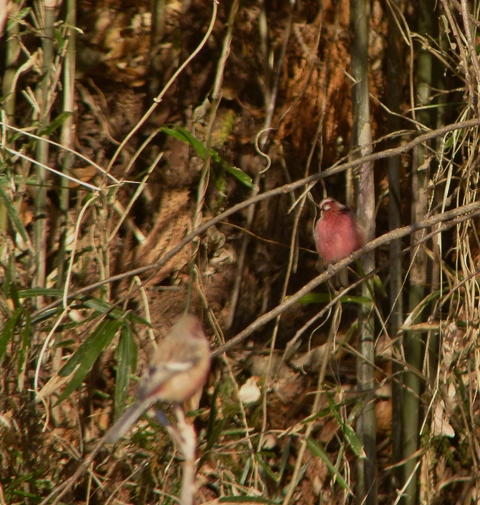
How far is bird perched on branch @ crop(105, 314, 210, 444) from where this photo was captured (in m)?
1.16

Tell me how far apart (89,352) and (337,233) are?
98 cm

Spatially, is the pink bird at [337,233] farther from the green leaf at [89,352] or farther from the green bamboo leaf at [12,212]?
the green bamboo leaf at [12,212]

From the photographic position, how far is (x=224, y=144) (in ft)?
9.46

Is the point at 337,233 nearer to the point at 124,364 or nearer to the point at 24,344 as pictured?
the point at 124,364

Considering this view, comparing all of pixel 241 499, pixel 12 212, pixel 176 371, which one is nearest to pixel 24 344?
pixel 12 212

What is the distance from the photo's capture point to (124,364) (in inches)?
83.7

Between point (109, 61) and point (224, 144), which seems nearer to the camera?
point (109, 61)

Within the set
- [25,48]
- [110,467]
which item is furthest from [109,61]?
[110,467]

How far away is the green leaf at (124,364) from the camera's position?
211cm

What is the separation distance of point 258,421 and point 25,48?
5.16ft

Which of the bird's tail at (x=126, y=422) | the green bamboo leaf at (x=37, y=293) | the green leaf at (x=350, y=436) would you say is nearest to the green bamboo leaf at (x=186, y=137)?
the green bamboo leaf at (x=37, y=293)

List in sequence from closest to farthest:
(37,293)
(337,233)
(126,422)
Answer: (126,422)
(37,293)
(337,233)

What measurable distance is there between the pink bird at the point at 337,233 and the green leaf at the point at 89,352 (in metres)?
0.86

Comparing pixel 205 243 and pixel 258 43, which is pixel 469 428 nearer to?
pixel 205 243
